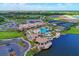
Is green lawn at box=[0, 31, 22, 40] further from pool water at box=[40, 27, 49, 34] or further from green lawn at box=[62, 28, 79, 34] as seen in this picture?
green lawn at box=[62, 28, 79, 34]

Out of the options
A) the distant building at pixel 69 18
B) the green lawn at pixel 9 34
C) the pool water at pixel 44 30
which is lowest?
the green lawn at pixel 9 34

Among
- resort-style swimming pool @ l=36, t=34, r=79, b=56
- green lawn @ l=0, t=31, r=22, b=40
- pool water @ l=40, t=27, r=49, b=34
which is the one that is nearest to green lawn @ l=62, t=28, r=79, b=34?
resort-style swimming pool @ l=36, t=34, r=79, b=56

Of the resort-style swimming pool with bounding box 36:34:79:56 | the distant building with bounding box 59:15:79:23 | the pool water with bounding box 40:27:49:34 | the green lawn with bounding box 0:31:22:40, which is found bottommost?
the resort-style swimming pool with bounding box 36:34:79:56

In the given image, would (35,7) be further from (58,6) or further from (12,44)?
(12,44)

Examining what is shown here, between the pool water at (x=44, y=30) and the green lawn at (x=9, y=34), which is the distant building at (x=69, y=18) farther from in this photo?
the green lawn at (x=9, y=34)

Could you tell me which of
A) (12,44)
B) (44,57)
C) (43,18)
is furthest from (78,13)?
(12,44)

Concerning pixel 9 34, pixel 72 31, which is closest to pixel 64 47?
pixel 72 31

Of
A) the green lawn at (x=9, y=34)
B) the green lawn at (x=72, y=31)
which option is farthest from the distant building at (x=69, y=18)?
the green lawn at (x=9, y=34)

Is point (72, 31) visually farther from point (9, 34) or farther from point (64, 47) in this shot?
point (9, 34)
